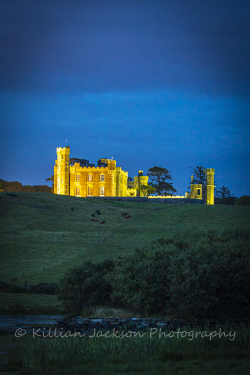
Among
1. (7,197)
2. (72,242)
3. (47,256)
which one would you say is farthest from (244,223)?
(7,197)

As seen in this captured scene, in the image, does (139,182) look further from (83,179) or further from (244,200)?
(244,200)

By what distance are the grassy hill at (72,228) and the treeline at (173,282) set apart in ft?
24.9

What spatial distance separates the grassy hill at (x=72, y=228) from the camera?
41756mm

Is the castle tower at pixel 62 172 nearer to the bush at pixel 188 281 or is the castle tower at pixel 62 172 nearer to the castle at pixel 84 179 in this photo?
the castle at pixel 84 179

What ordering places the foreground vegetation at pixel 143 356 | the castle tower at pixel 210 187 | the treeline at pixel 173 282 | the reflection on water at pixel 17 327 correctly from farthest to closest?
the castle tower at pixel 210 187 < the treeline at pixel 173 282 < the reflection on water at pixel 17 327 < the foreground vegetation at pixel 143 356

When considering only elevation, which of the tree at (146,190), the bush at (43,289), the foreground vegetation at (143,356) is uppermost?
the tree at (146,190)

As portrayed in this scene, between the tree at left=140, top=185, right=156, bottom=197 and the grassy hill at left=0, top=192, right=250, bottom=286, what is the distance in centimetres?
3771

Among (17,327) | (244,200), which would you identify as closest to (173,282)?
(17,327)

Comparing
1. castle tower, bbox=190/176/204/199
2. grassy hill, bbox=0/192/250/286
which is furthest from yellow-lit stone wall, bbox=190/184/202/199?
grassy hill, bbox=0/192/250/286

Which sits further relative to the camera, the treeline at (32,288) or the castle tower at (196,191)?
the castle tower at (196,191)

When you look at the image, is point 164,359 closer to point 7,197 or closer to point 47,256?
point 47,256

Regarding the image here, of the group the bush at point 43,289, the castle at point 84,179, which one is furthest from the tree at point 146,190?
the bush at point 43,289

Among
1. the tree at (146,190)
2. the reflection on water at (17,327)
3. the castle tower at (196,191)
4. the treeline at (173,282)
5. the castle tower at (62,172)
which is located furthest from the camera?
the tree at (146,190)

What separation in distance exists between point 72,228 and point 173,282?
1502 inches
